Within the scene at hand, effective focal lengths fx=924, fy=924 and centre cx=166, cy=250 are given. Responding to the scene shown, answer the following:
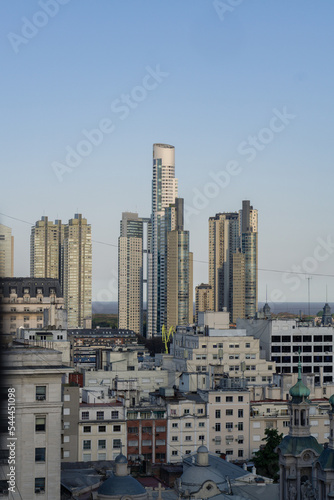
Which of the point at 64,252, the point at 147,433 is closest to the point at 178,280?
the point at 64,252

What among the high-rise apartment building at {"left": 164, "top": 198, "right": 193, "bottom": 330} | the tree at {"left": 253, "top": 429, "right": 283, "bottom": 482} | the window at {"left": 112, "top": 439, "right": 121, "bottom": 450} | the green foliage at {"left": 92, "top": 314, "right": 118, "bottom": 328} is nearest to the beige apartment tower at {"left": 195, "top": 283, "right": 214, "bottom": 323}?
the high-rise apartment building at {"left": 164, "top": 198, "right": 193, "bottom": 330}

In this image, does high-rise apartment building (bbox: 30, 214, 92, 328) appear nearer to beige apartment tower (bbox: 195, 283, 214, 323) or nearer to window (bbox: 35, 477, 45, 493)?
beige apartment tower (bbox: 195, 283, 214, 323)

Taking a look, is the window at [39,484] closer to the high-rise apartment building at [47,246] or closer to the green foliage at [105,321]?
the high-rise apartment building at [47,246]

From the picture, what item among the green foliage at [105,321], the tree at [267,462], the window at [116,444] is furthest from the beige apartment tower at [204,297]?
the window at [116,444]

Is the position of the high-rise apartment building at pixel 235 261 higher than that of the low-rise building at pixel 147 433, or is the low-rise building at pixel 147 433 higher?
the high-rise apartment building at pixel 235 261

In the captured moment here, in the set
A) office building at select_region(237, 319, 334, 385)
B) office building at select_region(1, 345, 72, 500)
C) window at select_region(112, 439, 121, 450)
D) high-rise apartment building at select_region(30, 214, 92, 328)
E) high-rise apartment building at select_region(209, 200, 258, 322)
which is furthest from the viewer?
high-rise apartment building at select_region(30, 214, 92, 328)

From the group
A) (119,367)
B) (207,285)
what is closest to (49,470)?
(119,367)

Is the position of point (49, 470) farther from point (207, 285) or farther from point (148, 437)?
point (207, 285)
